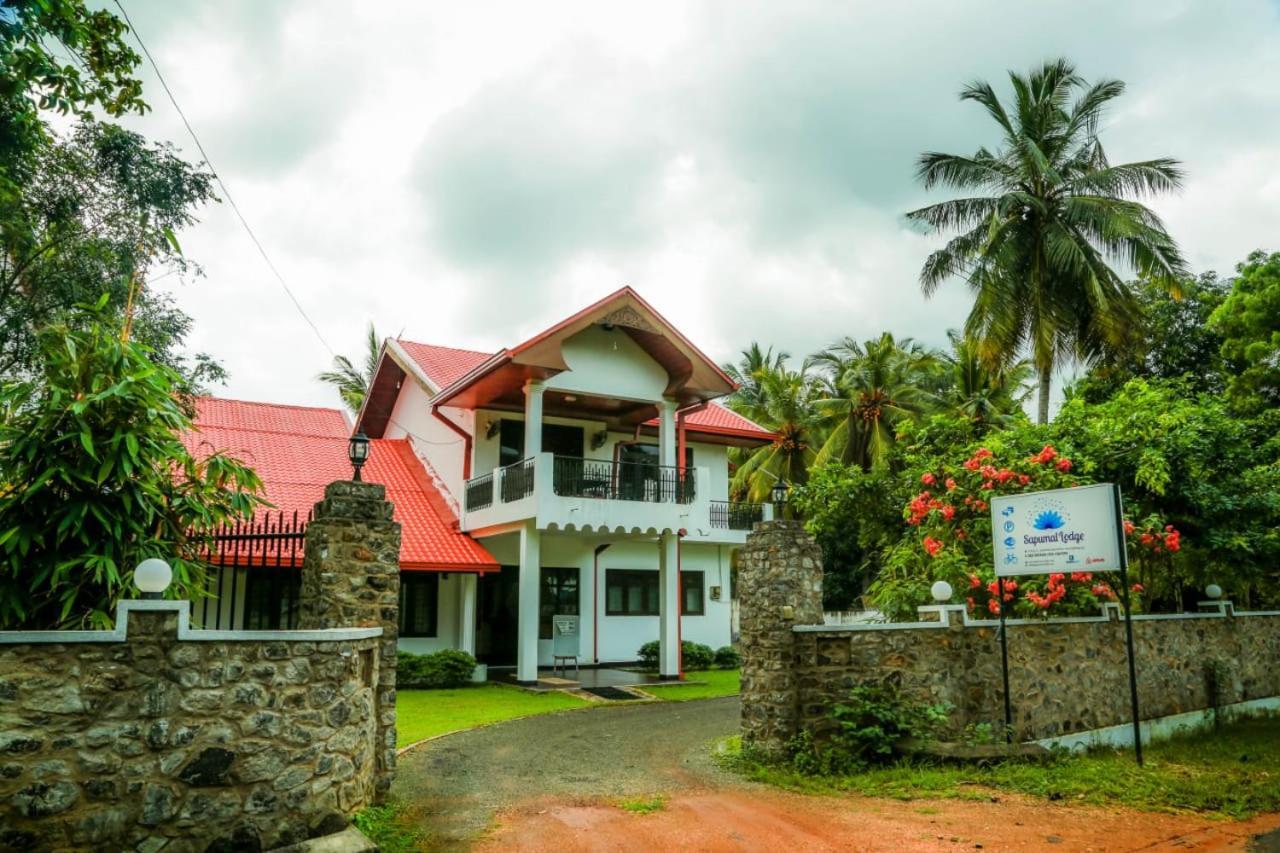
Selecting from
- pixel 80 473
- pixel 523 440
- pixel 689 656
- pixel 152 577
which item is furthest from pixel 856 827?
pixel 689 656

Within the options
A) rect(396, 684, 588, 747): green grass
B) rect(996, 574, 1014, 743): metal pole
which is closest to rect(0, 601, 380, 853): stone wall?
rect(396, 684, 588, 747): green grass

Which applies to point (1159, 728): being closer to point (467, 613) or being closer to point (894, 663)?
point (894, 663)

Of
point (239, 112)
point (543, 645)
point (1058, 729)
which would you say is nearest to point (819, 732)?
point (1058, 729)

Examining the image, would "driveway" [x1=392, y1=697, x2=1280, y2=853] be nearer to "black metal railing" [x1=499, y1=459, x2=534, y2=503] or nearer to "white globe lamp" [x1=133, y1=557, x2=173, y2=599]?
"white globe lamp" [x1=133, y1=557, x2=173, y2=599]

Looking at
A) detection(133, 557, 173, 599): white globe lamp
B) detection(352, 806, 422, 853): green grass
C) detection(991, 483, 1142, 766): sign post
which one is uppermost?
detection(991, 483, 1142, 766): sign post

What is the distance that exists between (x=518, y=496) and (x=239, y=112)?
29.6 ft

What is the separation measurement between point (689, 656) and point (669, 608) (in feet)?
9.99

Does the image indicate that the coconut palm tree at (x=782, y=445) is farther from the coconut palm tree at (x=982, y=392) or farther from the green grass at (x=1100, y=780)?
the green grass at (x=1100, y=780)

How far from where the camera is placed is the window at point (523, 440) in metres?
19.7

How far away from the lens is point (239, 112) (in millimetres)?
A: 10352

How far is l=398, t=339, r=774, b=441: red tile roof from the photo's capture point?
20.3 meters

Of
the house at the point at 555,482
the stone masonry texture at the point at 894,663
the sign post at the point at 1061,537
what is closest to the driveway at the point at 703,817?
the stone masonry texture at the point at 894,663

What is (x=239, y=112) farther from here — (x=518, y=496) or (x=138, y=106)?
(x=518, y=496)

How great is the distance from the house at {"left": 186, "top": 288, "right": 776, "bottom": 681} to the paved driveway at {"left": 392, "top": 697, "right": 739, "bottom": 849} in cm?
508
